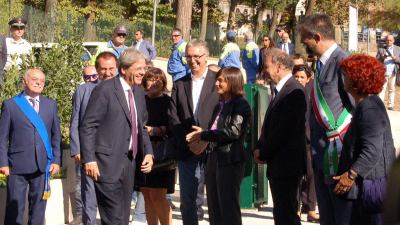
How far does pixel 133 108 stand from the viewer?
7902 millimetres

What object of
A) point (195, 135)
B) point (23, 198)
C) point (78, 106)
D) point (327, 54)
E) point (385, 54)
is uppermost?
point (385, 54)

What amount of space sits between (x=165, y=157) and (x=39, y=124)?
1.27m

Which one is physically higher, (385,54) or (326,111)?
(385,54)

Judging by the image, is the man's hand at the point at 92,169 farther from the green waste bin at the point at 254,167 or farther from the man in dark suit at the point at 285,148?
the green waste bin at the point at 254,167

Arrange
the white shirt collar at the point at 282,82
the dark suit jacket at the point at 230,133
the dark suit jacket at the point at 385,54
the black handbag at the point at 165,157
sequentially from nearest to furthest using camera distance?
the white shirt collar at the point at 282,82, the dark suit jacket at the point at 230,133, the black handbag at the point at 165,157, the dark suit jacket at the point at 385,54

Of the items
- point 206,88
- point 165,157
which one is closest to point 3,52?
point 165,157

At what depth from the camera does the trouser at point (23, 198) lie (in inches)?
349

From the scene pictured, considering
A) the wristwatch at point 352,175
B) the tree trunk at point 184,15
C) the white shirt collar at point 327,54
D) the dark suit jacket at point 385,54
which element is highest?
the tree trunk at point 184,15

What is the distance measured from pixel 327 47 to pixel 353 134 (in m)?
0.99

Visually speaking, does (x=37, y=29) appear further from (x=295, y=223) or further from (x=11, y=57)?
(x=295, y=223)

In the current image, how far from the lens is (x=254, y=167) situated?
11.4 metres

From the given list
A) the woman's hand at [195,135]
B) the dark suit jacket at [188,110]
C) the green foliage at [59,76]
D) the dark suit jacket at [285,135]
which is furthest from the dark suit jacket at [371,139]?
the green foliage at [59,76]

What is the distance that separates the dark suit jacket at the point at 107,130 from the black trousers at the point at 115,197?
0.20 ft

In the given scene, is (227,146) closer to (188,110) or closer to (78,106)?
(188,110)
